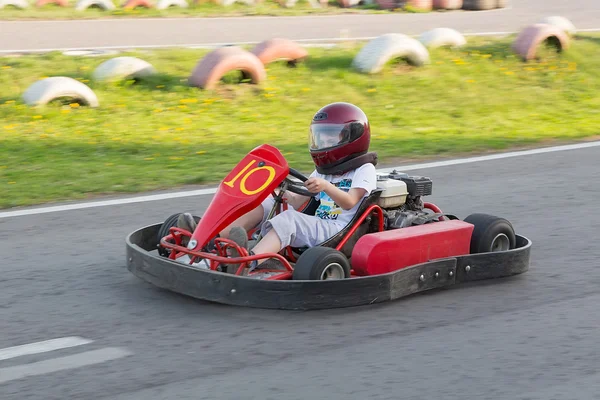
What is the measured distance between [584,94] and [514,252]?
6.87 meters

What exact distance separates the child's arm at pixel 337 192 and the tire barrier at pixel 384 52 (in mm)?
6295

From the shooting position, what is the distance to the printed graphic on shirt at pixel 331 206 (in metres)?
4.90

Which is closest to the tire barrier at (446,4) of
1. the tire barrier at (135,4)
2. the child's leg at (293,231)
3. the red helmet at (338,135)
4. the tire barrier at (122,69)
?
the tire barrier at (135,4)

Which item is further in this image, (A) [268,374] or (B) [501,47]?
(B) [501,47]

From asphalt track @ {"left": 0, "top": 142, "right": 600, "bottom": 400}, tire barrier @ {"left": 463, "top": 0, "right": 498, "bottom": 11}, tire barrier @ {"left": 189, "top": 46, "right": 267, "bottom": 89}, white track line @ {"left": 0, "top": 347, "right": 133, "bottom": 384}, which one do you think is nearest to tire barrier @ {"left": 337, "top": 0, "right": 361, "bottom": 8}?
tire barrier @ {"left": 463, "top": 0, "right": 498, "bottom": 11}

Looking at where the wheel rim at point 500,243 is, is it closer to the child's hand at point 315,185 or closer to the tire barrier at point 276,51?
the child's hand at point 315,185

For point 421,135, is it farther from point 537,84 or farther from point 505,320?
point 505,320

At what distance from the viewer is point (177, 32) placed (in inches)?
536

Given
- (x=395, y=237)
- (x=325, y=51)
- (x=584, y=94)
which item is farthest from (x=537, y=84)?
(x=395, y=237)

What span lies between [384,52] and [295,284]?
23.2ft

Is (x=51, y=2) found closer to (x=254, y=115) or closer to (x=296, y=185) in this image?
(x=254, y=115)

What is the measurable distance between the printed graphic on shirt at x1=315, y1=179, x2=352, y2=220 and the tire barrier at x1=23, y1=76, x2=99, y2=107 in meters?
4.84

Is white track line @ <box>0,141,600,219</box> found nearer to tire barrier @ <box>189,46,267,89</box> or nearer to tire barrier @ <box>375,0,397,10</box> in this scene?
tire barrier @ <box>189,46,267,89</box>

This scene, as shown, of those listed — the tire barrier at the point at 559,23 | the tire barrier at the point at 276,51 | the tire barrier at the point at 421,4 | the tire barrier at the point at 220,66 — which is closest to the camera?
the tire barrier at the point at 220,66
